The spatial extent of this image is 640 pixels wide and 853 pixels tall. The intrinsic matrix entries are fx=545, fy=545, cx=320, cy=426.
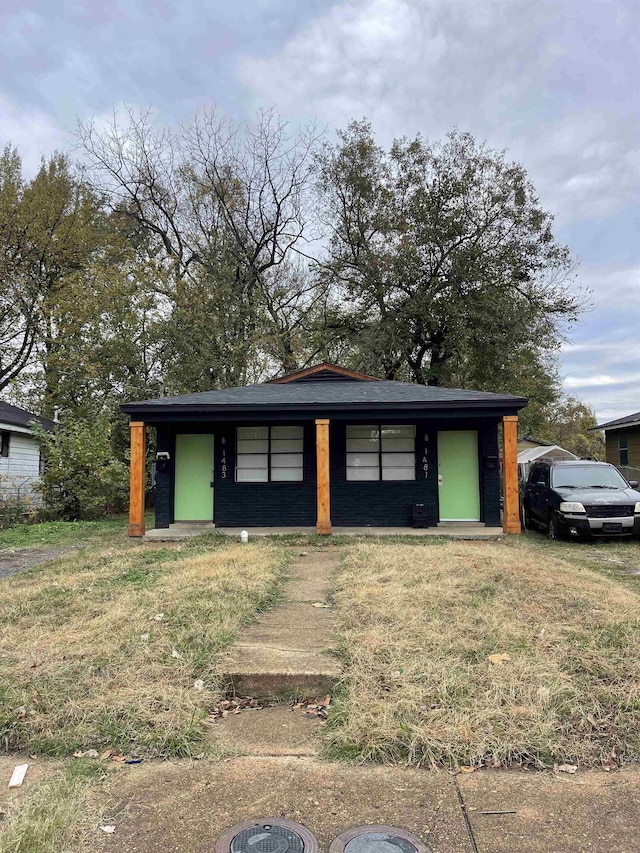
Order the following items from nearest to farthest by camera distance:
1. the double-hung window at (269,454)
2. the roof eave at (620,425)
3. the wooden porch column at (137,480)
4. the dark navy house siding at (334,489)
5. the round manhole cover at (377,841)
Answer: the round manhole cover at (377,841)
the wooden porch column at (137,480)
the dark navy house siding at (334,489)
the double-hung window at (269,454)
the roof eave at (620,425)

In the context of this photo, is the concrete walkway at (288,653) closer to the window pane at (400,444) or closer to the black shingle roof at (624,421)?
the window pane at (400,444)

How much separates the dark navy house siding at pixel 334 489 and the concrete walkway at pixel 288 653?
5.46m

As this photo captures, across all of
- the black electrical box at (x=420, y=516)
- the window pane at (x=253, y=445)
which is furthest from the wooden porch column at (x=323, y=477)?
the black electrical box at (x=420, y=516)

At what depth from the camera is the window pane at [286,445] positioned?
1141 centimetres

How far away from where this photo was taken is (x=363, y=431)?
1127cm

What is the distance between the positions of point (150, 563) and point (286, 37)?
40.0 feet

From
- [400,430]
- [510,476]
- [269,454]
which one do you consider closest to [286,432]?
[269,454]

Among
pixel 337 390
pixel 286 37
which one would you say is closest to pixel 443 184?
pixel 286 37

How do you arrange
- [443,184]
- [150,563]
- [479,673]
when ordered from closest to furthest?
[479,673], [150,563], [443,184]

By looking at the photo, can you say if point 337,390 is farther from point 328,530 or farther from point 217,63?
point 217,63

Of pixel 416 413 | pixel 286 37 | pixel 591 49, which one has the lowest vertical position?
pixel 416 413

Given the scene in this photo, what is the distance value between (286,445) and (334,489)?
137 centimetres

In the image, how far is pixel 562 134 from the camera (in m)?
14.4

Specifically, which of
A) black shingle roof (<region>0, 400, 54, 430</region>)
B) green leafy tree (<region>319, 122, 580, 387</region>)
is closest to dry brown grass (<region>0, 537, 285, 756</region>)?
black shingle roof (<region>0, 400, 54, 430</region>)
